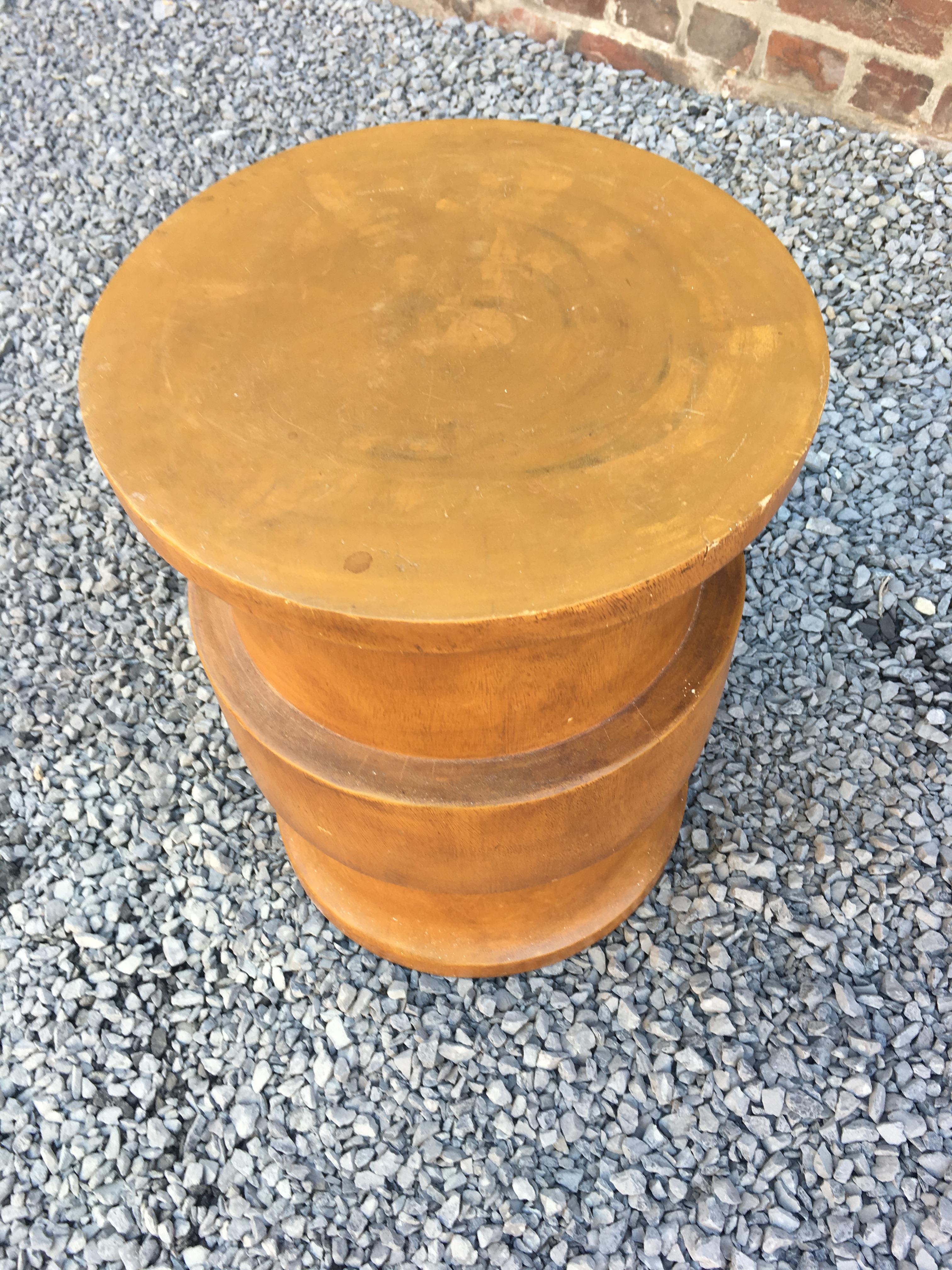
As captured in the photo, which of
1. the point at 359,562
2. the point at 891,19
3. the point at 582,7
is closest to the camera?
the point at 359,562

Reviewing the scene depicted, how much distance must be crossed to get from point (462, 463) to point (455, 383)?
14 centimetres

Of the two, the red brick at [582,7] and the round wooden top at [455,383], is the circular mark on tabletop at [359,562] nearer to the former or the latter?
the round wooden top at [455,383]

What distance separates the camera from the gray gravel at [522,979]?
148 centimetres

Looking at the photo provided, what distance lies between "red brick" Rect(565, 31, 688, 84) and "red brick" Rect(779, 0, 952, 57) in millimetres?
425

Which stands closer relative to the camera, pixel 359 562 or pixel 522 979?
pixel 359 562

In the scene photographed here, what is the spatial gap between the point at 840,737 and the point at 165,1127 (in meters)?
1.40

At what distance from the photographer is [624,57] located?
3266 mm

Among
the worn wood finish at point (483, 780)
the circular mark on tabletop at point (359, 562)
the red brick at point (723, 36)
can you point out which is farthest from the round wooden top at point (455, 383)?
the red brick at point (723, 36)

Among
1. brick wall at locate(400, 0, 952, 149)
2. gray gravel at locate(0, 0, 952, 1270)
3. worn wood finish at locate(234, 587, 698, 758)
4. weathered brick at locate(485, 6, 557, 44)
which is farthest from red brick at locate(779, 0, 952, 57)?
worn wood finish at locate(234, 587, 698, 758)

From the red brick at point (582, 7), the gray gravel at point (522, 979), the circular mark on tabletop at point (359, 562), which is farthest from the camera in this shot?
the red brick at point (582, 7)

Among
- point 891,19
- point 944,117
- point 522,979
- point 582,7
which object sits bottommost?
point 522,979

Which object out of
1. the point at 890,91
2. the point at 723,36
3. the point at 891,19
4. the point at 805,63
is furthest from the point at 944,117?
the point at 723,36

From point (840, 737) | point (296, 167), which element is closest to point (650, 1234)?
point (840, 737)

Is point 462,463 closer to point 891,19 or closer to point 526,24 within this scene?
point 891,19
